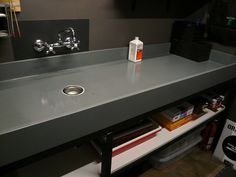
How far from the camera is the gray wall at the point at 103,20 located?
111 cm

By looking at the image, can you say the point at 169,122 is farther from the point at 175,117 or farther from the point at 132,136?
the point at 132,136

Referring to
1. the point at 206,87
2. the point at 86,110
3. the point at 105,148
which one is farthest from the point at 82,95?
the point at 206,87

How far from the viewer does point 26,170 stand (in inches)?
46.0

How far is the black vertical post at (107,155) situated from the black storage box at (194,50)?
0.98 metres

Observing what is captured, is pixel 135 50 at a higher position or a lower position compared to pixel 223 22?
lower

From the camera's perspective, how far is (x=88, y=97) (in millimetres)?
→ 972

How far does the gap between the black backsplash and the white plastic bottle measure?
37cm

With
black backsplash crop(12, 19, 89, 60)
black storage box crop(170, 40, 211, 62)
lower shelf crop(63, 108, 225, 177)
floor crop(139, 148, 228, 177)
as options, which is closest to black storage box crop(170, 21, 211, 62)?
black storage box crop(170, 40, 211, 62)

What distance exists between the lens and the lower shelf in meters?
1.17

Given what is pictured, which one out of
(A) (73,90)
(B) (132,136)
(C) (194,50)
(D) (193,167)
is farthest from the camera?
(D) (193,167)

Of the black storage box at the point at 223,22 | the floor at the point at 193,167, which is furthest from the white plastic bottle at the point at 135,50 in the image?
the floor at the point at 193,167

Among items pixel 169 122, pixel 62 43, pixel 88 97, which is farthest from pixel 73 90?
pixel 169 122

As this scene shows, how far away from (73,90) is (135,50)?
0.59 m

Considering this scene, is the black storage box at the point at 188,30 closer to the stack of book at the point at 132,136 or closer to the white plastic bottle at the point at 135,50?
the white plastic bottle at the point at 135,50
